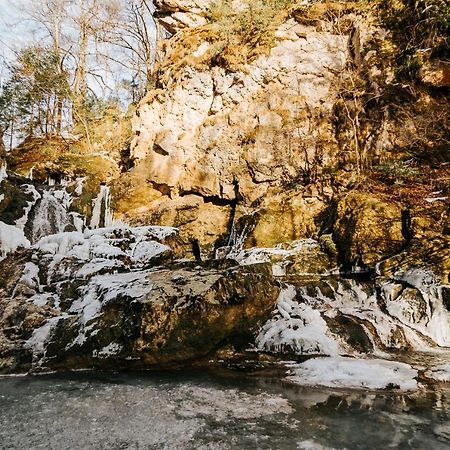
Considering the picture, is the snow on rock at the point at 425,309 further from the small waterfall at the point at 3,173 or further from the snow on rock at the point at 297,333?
the small waterfall at the point at 3,173

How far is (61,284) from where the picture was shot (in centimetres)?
701

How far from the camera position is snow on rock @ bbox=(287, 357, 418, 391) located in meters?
4.55

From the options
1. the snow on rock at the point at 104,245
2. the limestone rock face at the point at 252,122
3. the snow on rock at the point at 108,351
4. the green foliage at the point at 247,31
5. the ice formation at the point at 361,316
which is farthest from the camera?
the green foliage at the point at 247,31

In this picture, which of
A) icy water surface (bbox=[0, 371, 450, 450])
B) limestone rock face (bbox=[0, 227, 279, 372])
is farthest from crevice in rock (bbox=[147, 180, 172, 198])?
icy water surface (bbox=[0, 371, 450, 450])

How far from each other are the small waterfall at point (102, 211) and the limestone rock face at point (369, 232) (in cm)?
788

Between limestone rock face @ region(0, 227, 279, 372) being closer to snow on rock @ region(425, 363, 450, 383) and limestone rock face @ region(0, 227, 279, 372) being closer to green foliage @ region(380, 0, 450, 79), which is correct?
snow on rock @ region(425, 363, 450, 383)

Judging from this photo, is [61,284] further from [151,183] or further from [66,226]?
[151,183]

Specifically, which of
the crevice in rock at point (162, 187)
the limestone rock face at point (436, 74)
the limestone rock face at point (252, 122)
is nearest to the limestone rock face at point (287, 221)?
the limestone rock face at point (252, 122)

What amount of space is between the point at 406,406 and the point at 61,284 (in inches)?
235

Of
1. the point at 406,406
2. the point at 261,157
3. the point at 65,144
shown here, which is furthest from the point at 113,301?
the point at 65,144

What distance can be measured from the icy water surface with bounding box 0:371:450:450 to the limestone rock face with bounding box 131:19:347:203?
8819mm

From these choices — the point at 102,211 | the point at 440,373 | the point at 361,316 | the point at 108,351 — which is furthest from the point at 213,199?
the point at 440,373

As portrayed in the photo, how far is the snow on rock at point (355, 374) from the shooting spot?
4547 mm

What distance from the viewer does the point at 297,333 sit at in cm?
616
